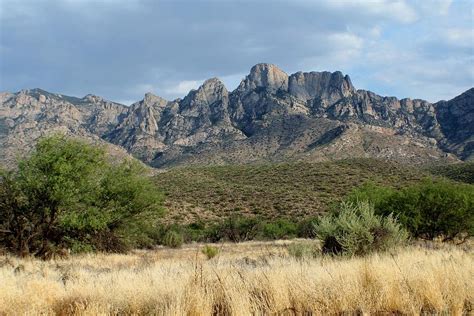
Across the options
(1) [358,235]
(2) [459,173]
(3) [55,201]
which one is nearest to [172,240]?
(3) [55,201]

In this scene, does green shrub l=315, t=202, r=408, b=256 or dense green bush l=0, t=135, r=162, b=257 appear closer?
green shrub l=315, t=202, r=408, b=256

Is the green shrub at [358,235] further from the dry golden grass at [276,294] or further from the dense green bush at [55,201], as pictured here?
the dense green bush at [55,201]

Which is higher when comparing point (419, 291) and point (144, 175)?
point (144, 175)

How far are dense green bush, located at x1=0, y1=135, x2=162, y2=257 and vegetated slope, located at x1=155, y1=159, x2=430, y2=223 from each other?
3264 cm

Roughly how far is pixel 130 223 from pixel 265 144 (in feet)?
485

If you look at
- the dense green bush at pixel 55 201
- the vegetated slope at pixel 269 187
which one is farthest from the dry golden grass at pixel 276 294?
the vegetated slope at pixel 269 187

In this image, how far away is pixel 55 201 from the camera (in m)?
23.3

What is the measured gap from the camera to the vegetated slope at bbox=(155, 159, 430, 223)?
62844mm

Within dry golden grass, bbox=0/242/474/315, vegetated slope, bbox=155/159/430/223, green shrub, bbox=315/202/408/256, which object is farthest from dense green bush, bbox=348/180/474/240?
vegetated slope, bbox=155/159/430/223

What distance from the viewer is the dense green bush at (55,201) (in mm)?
22859

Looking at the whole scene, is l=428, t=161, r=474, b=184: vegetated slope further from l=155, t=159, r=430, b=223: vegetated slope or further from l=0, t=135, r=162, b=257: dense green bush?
l=0, t=135, r=162, b=257: dense green bush

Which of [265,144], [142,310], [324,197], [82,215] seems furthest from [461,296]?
[265,144]

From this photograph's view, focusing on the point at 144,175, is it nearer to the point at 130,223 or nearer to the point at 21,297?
the point at 130,223

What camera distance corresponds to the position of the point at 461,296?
6324 millimetres
